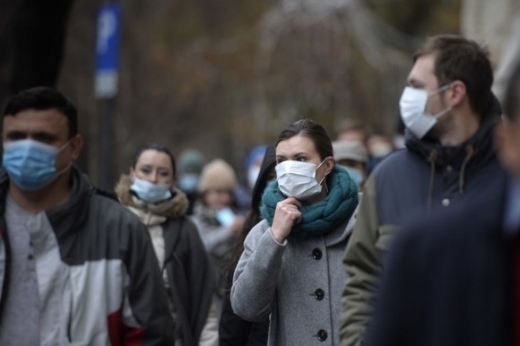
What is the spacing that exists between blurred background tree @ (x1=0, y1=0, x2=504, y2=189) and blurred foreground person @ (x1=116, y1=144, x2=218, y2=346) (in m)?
21.4

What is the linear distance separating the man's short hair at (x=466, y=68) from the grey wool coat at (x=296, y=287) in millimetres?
1136

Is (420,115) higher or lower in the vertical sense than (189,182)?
lower

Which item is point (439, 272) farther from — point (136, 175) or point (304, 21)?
point (304, 21)

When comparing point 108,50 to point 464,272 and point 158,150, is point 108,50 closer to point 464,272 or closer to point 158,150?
point 158,150

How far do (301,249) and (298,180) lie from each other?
0.32 meters

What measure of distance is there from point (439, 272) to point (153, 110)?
3149 cm

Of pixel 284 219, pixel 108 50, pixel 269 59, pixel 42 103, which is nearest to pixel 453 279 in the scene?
pixel 284 219

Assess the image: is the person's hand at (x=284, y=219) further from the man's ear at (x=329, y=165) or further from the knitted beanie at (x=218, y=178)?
the knitted beanie at (x=218, y=178)

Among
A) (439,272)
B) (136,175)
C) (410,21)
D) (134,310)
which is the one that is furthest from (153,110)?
(439,272)

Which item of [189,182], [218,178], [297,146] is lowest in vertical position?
[297,146]

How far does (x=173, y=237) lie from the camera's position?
8398mm

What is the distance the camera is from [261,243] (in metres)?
6.11

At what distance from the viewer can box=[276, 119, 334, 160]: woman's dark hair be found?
6.43 meters

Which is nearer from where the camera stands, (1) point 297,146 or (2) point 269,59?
(1) point 297,146
